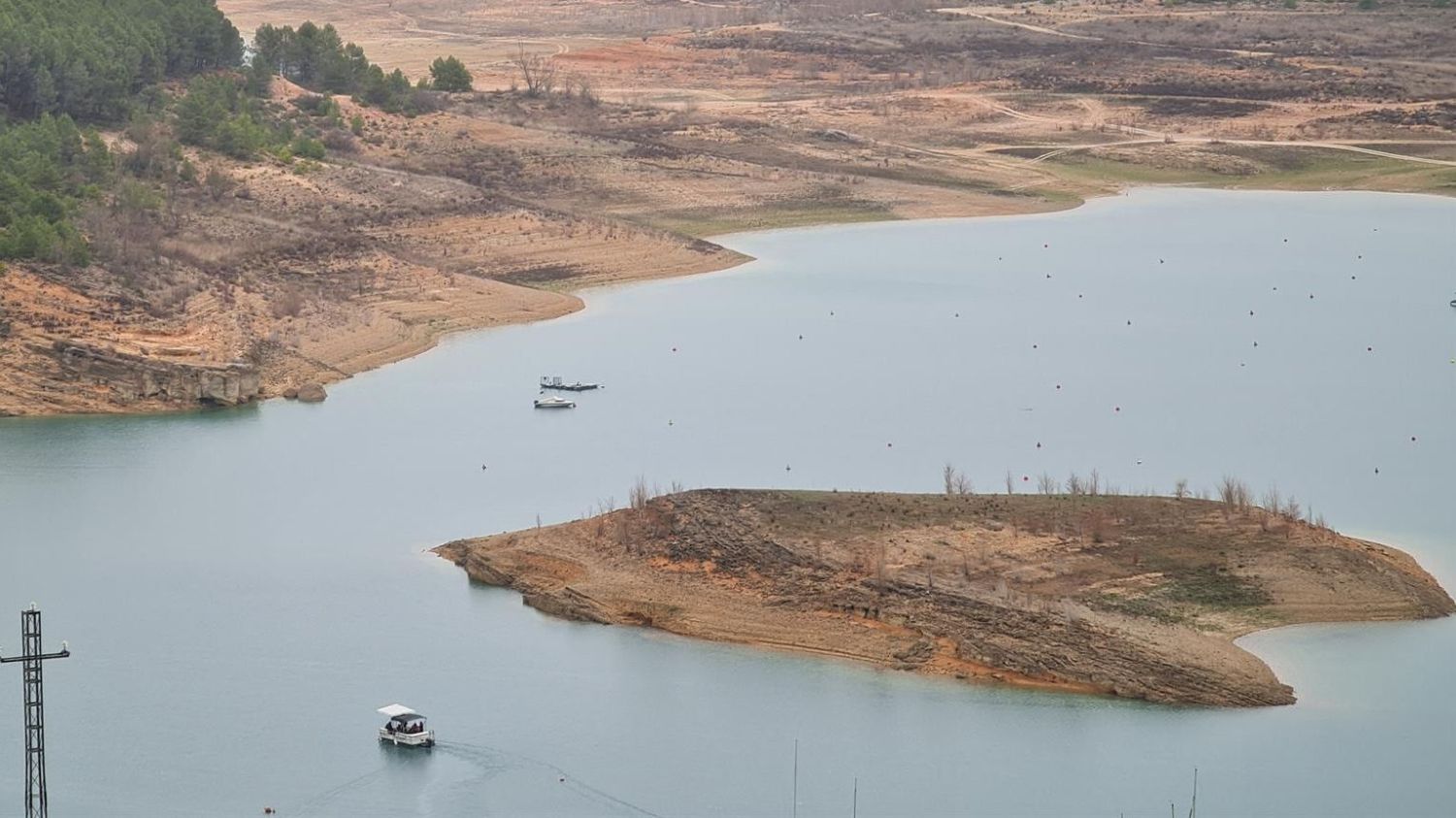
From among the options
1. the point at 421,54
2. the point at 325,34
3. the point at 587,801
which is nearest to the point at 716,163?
the point at 325,34

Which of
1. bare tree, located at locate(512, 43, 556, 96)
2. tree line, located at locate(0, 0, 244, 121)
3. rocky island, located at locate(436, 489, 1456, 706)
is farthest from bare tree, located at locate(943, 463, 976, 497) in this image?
bare tree, located at locate(512, 43, 556, 96)

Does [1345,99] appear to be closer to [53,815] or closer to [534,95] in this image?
[534,95]

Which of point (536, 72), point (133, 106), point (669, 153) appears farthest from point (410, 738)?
point (536, 72)

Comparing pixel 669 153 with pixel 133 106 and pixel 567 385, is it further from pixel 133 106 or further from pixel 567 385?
pixel 567 385

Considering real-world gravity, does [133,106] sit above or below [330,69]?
below

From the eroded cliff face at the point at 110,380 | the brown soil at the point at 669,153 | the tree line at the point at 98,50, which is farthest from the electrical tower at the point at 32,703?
the tree line at the point at 98,50

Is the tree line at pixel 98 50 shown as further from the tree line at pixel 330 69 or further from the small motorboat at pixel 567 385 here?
the small motorboat at pixel 567 385
